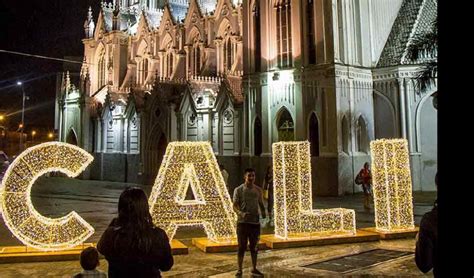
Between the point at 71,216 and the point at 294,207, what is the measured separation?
5.72 metres

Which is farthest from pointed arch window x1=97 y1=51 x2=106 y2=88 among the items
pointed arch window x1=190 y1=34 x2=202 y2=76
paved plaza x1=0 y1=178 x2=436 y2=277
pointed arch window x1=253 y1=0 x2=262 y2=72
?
paved plaza x1=0 y1=178 x2=436 y2=277

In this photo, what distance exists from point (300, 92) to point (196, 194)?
15.7 meters

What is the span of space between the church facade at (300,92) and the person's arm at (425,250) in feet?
62.7

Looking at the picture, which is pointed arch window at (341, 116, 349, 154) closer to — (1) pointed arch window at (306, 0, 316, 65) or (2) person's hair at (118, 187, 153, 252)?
(1) pointed arch window at (306, 0, 316, 65)

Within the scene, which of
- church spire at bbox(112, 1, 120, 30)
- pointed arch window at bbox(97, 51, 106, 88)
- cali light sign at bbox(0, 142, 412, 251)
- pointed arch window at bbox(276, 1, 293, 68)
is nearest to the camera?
cali light sign at bbox(0, 142, 412, 251)

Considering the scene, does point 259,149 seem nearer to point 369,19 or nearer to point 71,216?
point 369,19

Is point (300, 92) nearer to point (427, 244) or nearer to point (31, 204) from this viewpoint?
point (31, 204)

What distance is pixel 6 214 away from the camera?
30.7 ft

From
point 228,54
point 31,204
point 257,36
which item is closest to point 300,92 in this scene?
point 257,36

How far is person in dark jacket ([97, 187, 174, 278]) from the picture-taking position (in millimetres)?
3844

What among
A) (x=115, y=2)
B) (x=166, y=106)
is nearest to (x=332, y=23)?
(x=166, y=106)

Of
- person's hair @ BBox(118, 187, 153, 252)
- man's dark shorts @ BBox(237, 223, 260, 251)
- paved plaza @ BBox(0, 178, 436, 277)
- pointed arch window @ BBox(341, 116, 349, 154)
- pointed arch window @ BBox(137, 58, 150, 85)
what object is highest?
pointed arch window @ BBox(137, 58, 150, 85)

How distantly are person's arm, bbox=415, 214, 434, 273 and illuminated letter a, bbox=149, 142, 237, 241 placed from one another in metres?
6.78

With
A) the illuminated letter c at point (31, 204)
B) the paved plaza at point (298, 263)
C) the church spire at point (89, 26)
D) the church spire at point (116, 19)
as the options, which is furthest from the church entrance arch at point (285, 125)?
the church spire at point (89, 26)
